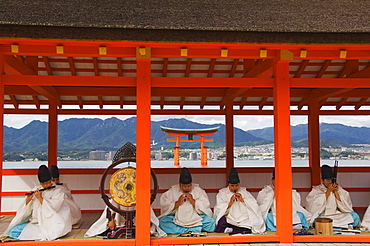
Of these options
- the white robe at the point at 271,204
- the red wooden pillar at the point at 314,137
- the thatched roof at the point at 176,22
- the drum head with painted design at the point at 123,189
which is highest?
the thatched roof at the point at 176,22

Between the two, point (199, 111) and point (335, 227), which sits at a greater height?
point (199, 111)

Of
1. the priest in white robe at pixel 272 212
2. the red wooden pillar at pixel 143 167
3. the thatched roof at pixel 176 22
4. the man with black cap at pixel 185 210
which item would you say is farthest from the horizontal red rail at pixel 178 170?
the thatched roof at pixel 176 22

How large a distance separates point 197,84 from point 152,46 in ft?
2.80

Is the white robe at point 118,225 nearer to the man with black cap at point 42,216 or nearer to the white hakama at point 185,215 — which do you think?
the white hakama at point 185,215

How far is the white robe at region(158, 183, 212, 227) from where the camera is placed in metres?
6.07

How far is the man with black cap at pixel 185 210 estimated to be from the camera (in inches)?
237

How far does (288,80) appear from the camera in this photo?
17.7 ft

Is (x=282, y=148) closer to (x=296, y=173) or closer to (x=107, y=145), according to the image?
(x=296, y=173)

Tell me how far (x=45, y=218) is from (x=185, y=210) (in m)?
2.22

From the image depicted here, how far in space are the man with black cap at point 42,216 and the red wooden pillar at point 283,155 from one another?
3313mm

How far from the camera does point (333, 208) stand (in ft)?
21.6

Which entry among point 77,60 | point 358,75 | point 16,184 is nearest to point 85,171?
point 16,184

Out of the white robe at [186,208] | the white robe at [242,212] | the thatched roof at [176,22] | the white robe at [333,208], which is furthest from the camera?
the white robe at [333,208]

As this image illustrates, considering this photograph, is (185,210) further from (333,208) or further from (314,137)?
(314,137)
